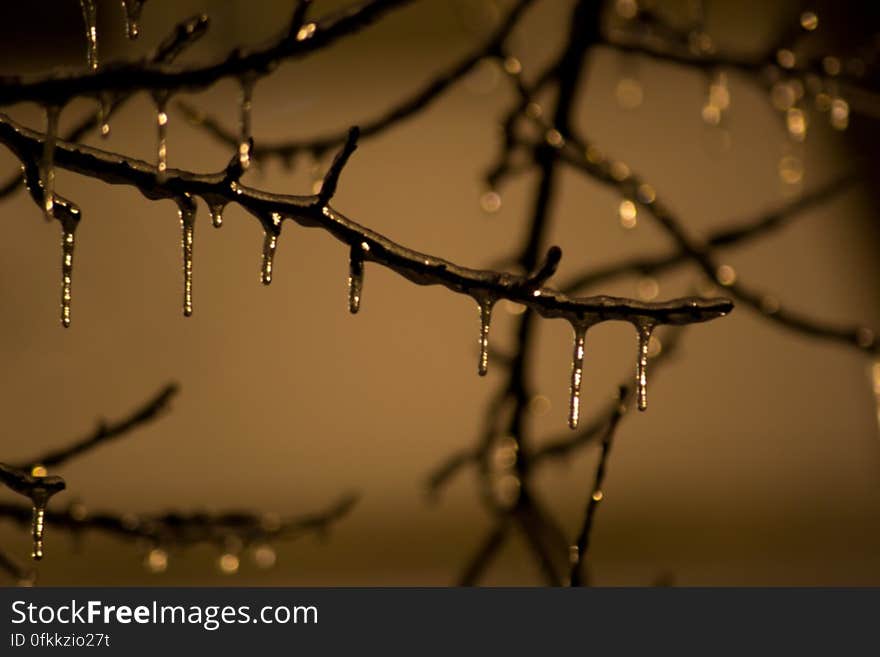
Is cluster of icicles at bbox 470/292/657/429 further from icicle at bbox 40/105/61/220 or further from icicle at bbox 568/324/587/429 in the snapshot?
icicle at bbox 40/105/61/220

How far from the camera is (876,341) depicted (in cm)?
107

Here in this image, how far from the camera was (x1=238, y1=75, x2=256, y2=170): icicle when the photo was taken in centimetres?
58

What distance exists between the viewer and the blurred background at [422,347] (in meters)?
2.47

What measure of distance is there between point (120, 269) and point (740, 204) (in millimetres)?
1613

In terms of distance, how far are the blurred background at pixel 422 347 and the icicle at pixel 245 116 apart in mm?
1818

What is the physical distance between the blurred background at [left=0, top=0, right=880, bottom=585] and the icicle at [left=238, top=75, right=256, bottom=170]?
1.82 meters

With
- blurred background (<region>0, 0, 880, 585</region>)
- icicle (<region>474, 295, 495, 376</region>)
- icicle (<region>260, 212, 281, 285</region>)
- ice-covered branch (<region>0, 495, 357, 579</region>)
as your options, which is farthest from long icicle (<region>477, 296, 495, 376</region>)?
blurred background (<region>0, 0, 880, 585</region>)

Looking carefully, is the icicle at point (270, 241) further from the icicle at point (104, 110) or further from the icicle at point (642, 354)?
the icicle at point (642, 354)

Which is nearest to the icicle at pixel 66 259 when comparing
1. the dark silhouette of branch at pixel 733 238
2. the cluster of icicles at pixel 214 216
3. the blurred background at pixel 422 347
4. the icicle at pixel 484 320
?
the cluster of icicles at pixel 214 216

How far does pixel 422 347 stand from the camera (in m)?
2.59

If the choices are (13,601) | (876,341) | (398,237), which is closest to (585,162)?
(876,341)

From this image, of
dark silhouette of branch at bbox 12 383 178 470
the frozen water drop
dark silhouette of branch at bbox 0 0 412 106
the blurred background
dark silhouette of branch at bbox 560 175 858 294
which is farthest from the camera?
the blurred background

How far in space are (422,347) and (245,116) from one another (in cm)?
198

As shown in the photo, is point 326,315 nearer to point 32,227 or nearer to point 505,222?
point 505,222
